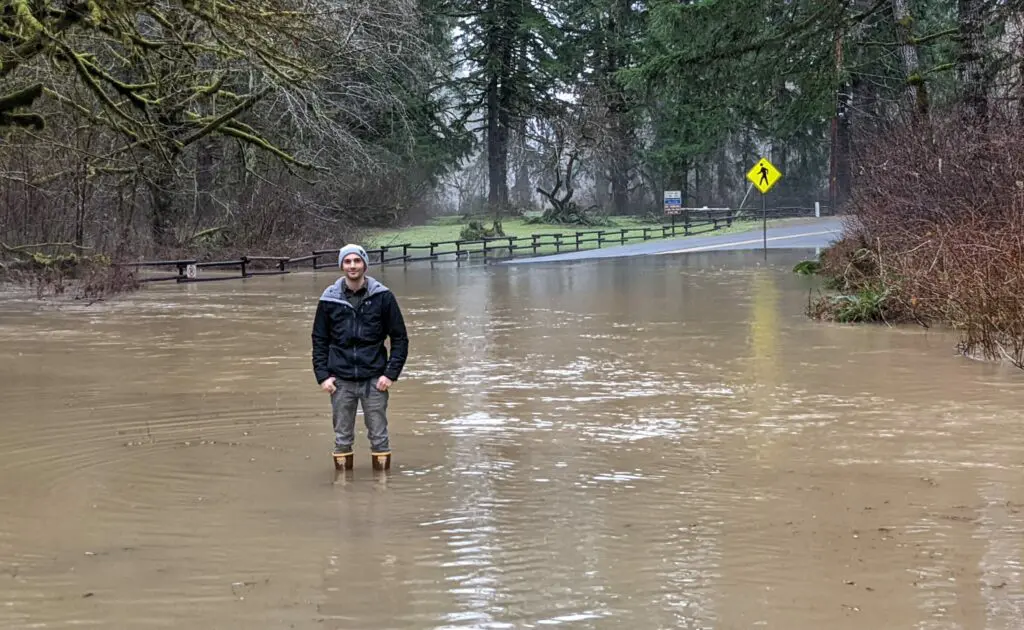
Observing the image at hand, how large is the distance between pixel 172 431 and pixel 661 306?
13.4m

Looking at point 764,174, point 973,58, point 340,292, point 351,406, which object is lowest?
point 351,406

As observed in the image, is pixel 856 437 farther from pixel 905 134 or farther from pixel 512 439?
pixel 905 134

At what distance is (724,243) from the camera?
4856 cm

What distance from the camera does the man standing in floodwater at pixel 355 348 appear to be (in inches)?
335

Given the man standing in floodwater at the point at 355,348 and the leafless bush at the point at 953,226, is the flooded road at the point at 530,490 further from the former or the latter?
the leafless bush at the point at 953,226

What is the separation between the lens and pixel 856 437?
9883 mm

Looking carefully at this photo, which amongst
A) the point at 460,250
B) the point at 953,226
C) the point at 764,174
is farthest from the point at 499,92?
the point at 953,226

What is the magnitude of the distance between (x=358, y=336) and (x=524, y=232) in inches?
1976

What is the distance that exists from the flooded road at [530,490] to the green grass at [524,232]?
3231cm

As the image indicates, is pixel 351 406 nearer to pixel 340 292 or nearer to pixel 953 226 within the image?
pixel 340 292

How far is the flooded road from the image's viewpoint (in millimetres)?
5844

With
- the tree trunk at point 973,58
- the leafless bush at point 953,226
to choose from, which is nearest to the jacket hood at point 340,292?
the leafless bush at point 953,226

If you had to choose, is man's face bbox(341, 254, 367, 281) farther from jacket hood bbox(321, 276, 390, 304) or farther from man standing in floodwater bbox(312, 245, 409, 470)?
jacket hood bbox(321, 276, 390, 304)

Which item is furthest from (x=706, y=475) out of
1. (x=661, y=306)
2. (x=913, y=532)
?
(x=661, y=306)
